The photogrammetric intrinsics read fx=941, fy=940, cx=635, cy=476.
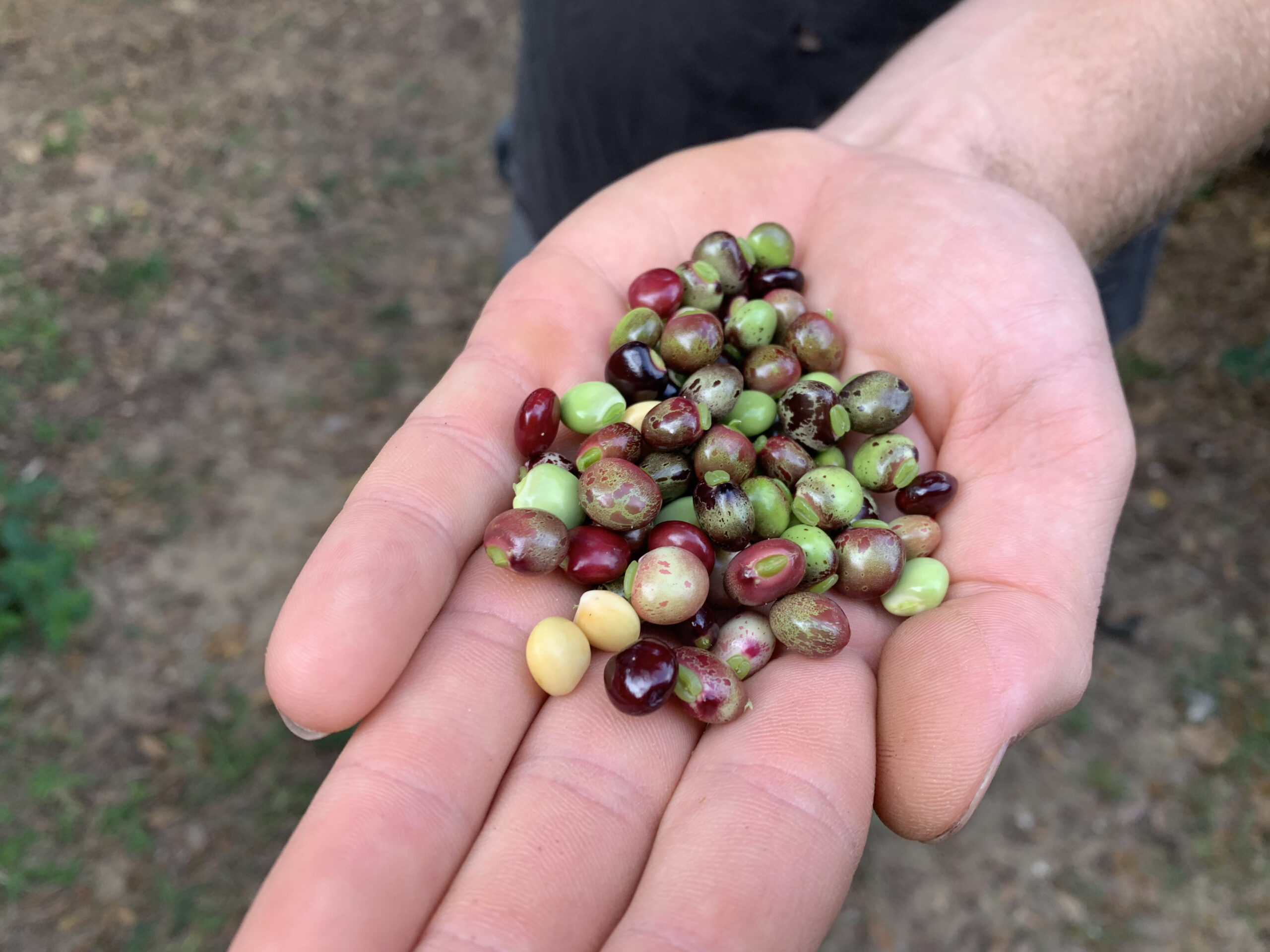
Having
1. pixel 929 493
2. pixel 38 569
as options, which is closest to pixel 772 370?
pixel 929 493

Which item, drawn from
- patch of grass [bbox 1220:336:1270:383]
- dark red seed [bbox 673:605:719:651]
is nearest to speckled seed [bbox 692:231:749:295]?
dark red seed [bbox 673:605:719:651]

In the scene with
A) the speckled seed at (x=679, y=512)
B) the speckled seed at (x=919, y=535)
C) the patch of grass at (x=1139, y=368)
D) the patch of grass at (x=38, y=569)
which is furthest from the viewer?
the patch of grass at (x=1139, y=368)

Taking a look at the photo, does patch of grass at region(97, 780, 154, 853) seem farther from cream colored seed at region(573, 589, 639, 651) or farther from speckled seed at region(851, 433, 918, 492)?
speckled seed at region(851, 433, 918, 492)

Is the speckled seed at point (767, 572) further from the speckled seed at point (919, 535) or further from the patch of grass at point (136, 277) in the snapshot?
the patch of grass at point (136, 277)

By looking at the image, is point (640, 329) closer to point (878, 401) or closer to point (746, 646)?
point (878, 401)

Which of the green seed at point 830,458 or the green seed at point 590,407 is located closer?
the green seed at point 590,407

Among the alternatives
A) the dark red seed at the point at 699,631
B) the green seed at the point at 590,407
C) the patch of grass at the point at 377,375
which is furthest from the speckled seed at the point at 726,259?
the patch of grass at the point at 377,375
